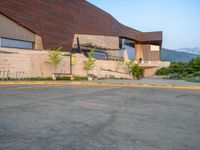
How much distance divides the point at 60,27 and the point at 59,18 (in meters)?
1.46

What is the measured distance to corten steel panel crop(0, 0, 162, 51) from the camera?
1223 inches

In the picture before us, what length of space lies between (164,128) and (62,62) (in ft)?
86.5

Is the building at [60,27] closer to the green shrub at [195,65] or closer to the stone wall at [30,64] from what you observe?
the stone wall at [30,64]

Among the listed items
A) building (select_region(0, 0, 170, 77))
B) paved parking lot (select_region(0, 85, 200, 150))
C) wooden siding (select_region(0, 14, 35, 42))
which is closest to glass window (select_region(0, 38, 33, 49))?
building (select_region(0, 0, 170, 77))

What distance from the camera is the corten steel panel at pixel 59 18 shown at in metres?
31.1

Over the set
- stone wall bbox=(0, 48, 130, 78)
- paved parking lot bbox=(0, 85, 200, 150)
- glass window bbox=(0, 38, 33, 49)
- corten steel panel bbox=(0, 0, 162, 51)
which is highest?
corten steel panel bbox=(0, 0, 162, 51)

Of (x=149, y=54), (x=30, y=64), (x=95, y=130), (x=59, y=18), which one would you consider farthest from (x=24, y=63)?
(x=149, y=54)

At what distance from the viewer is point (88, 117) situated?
22.3 feet

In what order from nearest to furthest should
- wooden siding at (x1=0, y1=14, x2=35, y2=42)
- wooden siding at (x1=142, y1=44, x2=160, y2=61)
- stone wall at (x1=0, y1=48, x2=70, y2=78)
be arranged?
1. stone wall at (x1=0, y1=48, x2=70, y2=78)
2. wooden siding at (x1=0, y1=14, x2=35, y2=42)
3. wooden siding at (x1=142, y1=44, x2=160, y2=61)

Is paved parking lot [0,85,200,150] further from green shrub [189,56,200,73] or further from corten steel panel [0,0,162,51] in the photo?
green shrub [189,56,200,73]

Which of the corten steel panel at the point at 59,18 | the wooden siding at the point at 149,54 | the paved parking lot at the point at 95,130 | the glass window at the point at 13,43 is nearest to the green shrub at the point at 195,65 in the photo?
the wooden siding at the point at 149,54

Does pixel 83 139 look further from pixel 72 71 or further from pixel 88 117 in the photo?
pixel 72 71

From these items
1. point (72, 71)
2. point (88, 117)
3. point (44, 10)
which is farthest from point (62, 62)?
point (88, 117)

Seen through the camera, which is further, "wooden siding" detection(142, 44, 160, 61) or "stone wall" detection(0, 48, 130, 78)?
"wooden siding" detection(142, 44, 160, 61)
